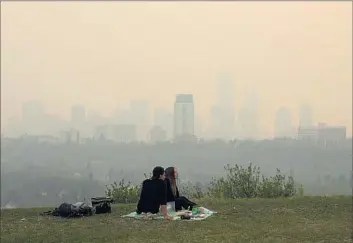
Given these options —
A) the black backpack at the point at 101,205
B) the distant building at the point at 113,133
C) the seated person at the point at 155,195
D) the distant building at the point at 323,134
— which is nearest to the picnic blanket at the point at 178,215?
the seated person at the point at 155,195

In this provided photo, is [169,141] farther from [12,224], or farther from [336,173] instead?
[12,224]

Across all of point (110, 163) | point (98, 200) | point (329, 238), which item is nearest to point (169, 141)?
point (110, 163)

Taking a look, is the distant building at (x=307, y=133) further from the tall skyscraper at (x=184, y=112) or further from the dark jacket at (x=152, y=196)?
the dark jacket at (x=152, y=196)

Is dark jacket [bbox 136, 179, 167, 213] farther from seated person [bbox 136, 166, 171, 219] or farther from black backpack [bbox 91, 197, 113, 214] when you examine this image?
black backpack [bbox 91, 197, 113, 214]

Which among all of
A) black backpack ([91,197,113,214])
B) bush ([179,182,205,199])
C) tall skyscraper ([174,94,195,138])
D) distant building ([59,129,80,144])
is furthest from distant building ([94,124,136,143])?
black backpack ([91,197,113,214])

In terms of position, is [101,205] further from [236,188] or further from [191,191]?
[236,188]

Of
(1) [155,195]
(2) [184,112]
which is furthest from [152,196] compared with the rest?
(2) [184,112]
